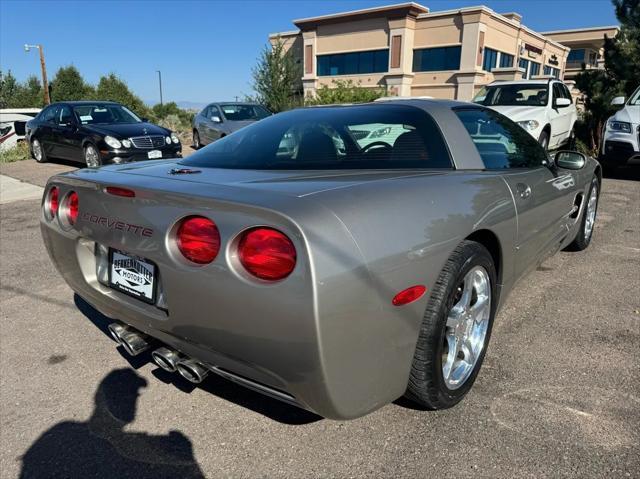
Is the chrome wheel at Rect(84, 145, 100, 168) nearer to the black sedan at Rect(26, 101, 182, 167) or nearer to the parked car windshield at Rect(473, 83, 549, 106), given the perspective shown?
the black sedan at Rect(26, 101, 182, 167)

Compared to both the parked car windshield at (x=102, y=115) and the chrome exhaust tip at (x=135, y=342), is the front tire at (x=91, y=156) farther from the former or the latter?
the chrome exhaust tip at (x=135, y=342)

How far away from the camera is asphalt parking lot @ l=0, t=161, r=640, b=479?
1.99 metres

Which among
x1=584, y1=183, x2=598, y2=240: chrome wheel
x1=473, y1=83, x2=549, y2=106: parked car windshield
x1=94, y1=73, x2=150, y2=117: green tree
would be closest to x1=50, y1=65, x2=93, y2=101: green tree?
x1=94, y1=73, x2=150, y2=117: green tree

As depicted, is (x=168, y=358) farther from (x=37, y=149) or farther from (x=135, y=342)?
(x=37, y=149)

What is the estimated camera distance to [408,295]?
1824 mm

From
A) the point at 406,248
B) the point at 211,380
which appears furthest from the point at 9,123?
the point at 406,248

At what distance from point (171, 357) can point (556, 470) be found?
5.15 feet

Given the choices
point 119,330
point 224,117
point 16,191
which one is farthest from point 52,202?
point 224,117

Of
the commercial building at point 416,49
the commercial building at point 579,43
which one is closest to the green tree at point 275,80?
the commercial building at point 416,49

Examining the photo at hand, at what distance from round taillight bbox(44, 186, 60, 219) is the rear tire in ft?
36.6

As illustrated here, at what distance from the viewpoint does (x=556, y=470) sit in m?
1.92

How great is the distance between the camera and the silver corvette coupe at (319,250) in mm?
1606

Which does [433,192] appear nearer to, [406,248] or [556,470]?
[406,248]

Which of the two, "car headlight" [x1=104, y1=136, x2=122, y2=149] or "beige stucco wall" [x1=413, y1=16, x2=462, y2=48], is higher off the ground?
"beige stucco wall" [x1=413, y1=16, x2=462, y2=48]
